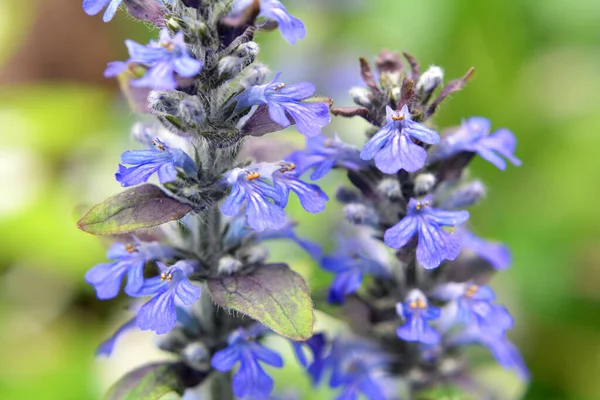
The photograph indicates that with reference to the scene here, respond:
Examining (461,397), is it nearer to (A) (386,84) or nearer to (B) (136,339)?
(A) (386,84)

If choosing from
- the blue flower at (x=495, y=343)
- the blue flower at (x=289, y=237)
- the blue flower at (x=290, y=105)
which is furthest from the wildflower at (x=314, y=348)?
the blue flower at (x=290, y=105)

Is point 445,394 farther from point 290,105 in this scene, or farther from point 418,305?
point 290,105

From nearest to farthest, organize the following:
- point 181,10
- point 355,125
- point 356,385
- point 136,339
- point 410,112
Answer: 1. point 181,10
2. point 410,112
3. point 356,385
4. point 136,339
5. point 355,125

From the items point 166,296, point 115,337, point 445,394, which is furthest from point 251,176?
point 445,394

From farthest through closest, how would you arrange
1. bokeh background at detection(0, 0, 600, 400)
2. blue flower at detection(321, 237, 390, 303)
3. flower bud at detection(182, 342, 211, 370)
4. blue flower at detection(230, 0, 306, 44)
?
bokeh background at detection(0, 0, 600, 400), blue flower at detection(321, 237, 390, 303), flower bud at detection(182, 342, 211, 370), blue flower at detection(230, 0, 306, 44)

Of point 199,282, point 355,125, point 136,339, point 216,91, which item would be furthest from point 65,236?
point 216,91

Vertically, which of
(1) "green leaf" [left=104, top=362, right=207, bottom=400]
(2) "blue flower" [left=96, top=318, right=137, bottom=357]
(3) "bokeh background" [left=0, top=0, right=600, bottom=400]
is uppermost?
(2) "blue flower" [left=96, top=318, right=137, bottom=357]

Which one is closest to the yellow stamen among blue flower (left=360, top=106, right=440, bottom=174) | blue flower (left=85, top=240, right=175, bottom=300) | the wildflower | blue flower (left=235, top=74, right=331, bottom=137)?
blue flower (left=235, top=74, right=331, bottom=137)

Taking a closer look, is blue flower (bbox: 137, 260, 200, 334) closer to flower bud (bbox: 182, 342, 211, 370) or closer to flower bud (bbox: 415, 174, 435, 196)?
flower bud (bbox: 182, 342, 211, 370)
